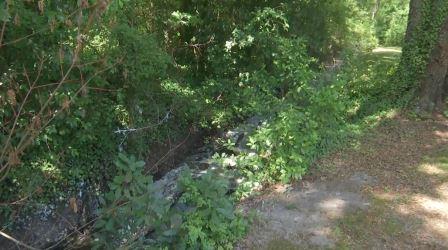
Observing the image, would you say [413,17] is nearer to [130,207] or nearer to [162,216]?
[162,216]

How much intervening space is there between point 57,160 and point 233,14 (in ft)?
17.7

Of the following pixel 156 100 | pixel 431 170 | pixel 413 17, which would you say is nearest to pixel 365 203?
pixel 431 170

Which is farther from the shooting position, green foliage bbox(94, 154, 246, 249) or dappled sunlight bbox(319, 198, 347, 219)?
dappled sunlight bbox(319, 198, 347, 219)

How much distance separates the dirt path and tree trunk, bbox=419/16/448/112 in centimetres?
113

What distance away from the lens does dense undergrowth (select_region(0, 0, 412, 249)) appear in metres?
3.60

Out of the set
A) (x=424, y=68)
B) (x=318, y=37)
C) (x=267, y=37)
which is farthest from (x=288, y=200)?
(x=318, y=37)

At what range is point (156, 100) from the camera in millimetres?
8383

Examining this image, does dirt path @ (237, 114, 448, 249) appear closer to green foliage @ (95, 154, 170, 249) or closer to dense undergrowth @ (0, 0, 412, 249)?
dense undergrowth @ (0, 0, 412, 249)

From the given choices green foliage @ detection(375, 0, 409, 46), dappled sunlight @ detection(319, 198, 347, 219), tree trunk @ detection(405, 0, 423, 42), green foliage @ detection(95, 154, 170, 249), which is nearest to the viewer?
green foliage @ detection(95, 154, 170, 249)

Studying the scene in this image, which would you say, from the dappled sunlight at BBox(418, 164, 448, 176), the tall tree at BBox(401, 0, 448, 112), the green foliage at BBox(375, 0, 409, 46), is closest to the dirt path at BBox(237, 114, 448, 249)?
the dappled sunlight at BBox(418, 164, 448, 176)

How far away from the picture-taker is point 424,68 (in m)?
7.68

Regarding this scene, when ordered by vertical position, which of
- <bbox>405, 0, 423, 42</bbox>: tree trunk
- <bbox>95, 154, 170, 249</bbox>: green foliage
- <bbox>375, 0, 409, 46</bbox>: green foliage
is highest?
<bbox>405, 0, 423, 42</bbox>: tree trunk

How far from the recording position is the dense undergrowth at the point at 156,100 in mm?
3596

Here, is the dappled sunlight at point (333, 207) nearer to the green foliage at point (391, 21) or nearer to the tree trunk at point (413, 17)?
the tree trunk at point (413, 17)
